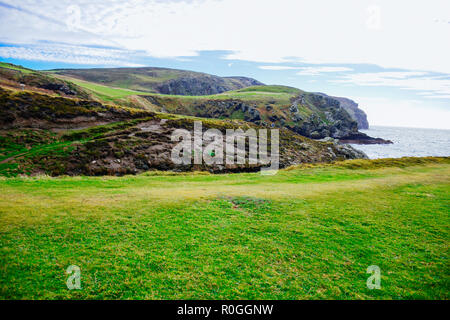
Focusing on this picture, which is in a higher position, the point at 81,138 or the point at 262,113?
the point at 262,113

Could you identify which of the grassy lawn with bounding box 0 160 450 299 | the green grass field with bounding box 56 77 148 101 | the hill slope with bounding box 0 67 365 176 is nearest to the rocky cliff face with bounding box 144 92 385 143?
the green grass field with bounding box 56 77 148 101

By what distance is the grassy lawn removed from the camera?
380 inches

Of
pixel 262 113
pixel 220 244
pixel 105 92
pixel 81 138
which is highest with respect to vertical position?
pixel 105 92

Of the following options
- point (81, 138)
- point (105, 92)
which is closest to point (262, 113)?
point (105, 92)

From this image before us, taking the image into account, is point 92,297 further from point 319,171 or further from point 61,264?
point 319,171

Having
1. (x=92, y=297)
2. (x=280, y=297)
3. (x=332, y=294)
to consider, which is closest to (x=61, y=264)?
(x=92, y=297)

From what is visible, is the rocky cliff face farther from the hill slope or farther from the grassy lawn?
the grassy lawn

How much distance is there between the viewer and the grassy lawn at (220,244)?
A: 31.7ft

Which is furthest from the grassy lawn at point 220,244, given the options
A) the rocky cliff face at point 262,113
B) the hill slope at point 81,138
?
the rocky cliff face at point 262,113

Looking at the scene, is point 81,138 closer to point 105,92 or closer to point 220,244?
point 220,244

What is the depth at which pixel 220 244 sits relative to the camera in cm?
1323

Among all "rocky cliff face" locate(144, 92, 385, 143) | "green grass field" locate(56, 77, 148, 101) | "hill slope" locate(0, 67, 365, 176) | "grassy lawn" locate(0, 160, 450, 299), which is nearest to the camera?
"grassy lawn" locate(0, 160, 450, 299)

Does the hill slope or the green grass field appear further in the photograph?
the green grass field
